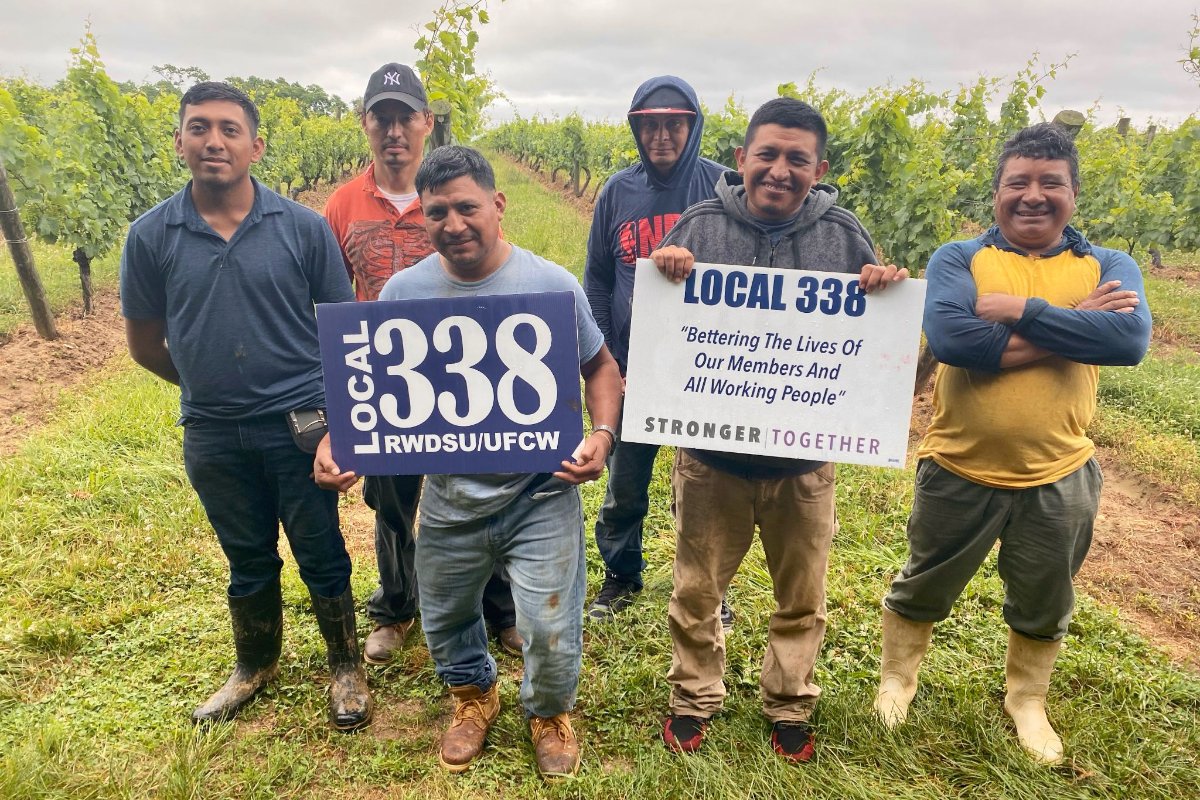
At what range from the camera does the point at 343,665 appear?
2.81 meters

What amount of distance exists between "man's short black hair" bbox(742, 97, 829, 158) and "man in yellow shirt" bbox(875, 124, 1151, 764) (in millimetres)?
606

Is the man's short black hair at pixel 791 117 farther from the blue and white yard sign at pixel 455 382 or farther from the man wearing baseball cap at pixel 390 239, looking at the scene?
the man wearing baseball cap at pixel 390 239

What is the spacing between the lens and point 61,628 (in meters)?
3.21

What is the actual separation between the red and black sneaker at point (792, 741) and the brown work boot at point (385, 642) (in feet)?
5.55

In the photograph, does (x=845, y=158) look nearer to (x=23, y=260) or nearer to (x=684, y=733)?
(x=684, y=733)

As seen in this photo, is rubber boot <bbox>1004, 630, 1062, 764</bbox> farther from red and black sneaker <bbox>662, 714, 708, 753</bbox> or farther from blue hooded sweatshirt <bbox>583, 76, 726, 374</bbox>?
blue hooded sweatshirt <bbox>583, 76, 726, 374</bbox>

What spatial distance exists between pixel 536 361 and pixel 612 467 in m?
1.17

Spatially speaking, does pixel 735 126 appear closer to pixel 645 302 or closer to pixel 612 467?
pixel 612 467

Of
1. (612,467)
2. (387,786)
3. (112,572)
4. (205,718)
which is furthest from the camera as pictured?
(112,572)

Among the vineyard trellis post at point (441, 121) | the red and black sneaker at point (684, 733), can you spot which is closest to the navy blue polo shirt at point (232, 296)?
the red and black sneaker at point (684, 733)

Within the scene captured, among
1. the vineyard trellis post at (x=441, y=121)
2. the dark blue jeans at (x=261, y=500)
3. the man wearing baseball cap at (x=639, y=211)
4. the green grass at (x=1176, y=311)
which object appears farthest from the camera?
the green grass at (x=1176, y=311)

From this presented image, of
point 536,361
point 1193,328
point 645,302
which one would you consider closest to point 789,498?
point 645,302

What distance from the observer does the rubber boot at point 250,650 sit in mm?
2744

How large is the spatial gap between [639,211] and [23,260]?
281 inches
